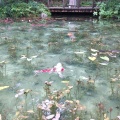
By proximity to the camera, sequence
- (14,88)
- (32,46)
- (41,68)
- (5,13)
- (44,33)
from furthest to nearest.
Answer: (5,13) → (44,33) → (32,46) → (41,68) → (14,88)

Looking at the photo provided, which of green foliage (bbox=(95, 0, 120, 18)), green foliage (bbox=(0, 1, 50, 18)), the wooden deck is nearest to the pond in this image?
green foliage (bbox=(0, 1, 50, 18))

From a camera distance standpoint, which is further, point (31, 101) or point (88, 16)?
point (88, 16)

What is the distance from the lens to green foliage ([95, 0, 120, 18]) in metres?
13.4

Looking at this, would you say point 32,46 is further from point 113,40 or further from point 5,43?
point 113,40

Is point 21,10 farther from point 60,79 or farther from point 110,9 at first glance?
point 60,79

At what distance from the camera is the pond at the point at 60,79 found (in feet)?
9.66

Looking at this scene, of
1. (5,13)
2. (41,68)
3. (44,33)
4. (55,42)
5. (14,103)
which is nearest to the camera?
(14,103)

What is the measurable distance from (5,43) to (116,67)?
3.19m

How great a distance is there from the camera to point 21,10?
43.9 feet

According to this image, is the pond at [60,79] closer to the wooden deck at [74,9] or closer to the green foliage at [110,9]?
the green foliage at [110,9]

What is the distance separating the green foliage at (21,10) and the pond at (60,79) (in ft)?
20.7

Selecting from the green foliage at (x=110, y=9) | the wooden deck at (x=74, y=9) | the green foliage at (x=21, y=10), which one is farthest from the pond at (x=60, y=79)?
the wooden deck at (x=74, y=9)

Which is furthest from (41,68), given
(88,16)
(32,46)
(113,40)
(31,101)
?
(88,16)

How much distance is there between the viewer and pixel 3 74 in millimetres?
4227
